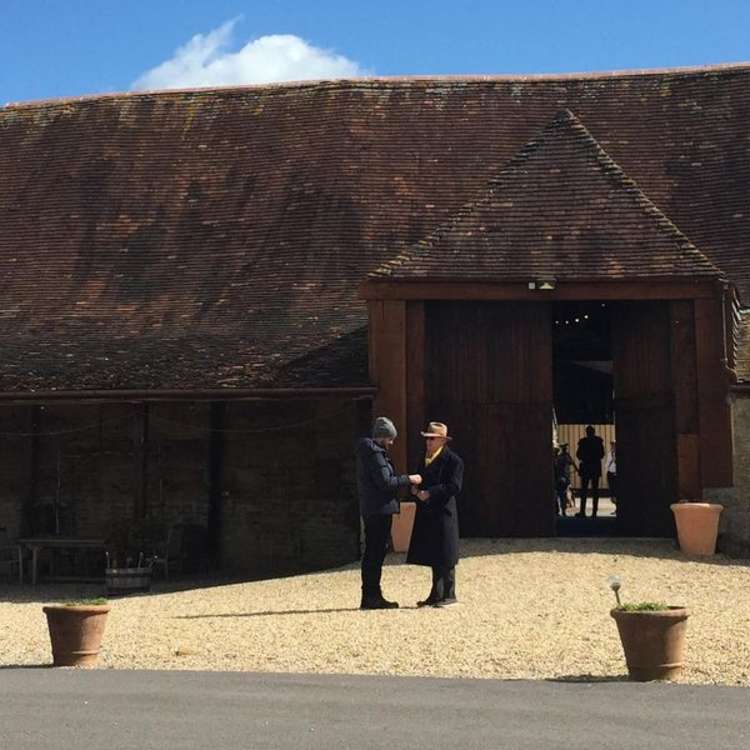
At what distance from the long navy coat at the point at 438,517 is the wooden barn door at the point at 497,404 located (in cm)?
396

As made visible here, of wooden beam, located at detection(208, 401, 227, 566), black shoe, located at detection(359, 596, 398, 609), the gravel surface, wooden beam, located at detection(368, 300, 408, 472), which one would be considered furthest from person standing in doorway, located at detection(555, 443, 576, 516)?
black shoe, located at detection(359, 596, 398, 609)

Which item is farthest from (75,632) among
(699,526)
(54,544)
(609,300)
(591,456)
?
(591,456)

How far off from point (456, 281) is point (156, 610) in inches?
204

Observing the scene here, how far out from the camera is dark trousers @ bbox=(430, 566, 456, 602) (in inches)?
408

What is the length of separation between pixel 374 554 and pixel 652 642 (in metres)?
3.37

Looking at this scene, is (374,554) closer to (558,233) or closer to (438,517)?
(438,517)

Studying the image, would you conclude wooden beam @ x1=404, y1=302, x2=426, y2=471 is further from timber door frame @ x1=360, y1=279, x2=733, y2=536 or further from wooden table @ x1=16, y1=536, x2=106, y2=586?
wooden table @ x1=16, y1=536, x2=106, y2=586

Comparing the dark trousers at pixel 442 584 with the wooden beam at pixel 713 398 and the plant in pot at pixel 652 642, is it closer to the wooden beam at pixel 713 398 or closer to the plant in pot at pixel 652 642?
the plant in pot at pixel 652 642

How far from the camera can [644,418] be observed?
14.7m

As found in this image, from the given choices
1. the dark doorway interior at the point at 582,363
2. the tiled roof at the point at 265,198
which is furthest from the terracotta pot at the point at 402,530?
the dark doorway interior at the point at 582,363

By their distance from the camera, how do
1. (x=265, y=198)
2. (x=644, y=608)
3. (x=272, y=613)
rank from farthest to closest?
(x=265, y=198)
(x=272, y=613)
(x=644, y=608)

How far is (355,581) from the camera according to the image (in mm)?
12266

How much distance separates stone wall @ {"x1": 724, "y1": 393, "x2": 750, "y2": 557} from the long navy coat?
4445 millimetres

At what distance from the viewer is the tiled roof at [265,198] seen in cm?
1591
